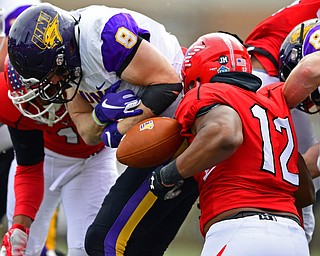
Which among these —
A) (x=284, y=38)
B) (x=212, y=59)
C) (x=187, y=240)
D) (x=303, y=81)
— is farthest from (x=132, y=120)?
(x=187, y=240)

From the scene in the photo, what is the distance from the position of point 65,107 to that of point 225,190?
3.61 feet

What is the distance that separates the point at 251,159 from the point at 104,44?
0.78 metres

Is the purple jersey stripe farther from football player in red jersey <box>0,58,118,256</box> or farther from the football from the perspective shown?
football player in red jersey <box>0,58,118,256</box>

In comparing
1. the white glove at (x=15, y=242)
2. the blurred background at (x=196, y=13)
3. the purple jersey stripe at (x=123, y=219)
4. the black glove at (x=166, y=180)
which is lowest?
the blurred background at (x=196, y=13)

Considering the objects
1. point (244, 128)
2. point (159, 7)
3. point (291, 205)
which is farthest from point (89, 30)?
point (159, 7)

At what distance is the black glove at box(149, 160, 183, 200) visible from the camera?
2965 mm

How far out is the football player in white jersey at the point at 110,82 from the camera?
10.9ft

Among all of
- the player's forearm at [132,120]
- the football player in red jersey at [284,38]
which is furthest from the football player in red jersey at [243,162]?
the football player in red jersey at [284,38]

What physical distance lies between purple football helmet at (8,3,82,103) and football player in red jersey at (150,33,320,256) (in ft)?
1.86

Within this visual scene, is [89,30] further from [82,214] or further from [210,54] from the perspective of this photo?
[82,214]

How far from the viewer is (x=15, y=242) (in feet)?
12.3

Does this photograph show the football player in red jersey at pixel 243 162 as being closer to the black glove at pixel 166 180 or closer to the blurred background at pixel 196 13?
the black glove at pixel 166 180

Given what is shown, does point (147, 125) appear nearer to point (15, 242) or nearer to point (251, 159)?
point (251, 159)

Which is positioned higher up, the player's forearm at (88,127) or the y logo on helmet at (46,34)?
the y logo on helmet at (46,34)
